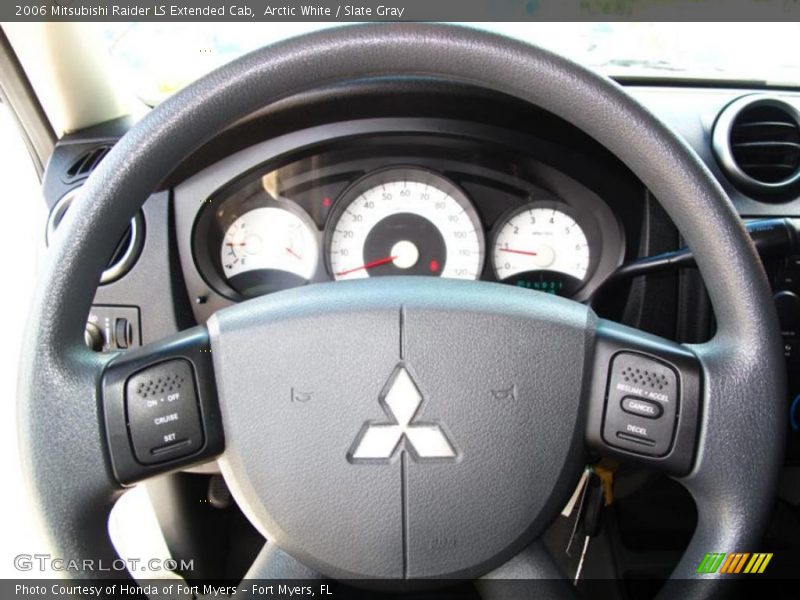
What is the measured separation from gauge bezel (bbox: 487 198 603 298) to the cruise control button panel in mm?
569

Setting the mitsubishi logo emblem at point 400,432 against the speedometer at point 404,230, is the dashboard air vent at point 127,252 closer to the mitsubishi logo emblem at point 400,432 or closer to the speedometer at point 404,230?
the speedometer at point 404,230

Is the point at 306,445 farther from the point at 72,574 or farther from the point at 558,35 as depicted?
the point at 558,35

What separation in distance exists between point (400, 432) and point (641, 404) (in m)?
0.28

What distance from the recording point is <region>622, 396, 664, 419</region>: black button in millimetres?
817

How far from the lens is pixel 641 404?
2.69ft

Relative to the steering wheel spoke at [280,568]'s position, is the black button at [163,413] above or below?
above

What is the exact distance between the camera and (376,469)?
0.83 meters

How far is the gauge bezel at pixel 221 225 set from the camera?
4.22 feet

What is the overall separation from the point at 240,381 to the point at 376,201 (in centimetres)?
63

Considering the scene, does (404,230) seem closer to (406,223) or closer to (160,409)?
(406,223)

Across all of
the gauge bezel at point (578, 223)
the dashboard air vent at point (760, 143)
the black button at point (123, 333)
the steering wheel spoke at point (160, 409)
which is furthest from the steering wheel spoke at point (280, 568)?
the dashboard air vent at point (760, 143)

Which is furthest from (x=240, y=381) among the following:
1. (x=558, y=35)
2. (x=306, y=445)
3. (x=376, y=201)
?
(x=558, y=35)

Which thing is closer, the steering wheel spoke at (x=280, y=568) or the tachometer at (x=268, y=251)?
the steering wheel spoke at (x=280, y=568)

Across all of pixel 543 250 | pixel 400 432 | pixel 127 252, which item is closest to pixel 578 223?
pixel 543 250
